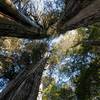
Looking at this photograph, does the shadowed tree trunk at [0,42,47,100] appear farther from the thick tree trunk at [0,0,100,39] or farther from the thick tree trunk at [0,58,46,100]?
the thick tree trunk at [0,0,100,39]

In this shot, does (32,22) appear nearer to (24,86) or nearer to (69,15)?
(69,15)

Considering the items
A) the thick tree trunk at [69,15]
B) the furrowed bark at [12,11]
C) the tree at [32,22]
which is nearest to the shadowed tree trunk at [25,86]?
the tree at [32,22]

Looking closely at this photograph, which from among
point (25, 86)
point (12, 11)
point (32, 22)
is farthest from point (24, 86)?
point (12, 11)

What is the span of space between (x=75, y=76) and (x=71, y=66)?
22 cm

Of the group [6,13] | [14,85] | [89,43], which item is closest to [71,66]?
[89,43]

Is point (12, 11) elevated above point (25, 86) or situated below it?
above

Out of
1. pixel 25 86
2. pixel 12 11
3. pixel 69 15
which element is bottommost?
pixel 25 86

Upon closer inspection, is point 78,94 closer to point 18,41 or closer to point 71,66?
point 71,66

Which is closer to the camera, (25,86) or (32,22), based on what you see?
(32,22)

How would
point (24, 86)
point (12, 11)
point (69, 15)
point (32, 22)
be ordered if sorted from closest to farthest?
1. point (12, 11)
2. point (69, 15)
3. point (32, 22)
4. point (24, 86)

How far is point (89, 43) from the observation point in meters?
4.82

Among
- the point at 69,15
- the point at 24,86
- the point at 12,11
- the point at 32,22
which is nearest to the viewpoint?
the point at 12,11

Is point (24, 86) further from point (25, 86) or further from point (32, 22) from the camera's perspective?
point (32, 22)

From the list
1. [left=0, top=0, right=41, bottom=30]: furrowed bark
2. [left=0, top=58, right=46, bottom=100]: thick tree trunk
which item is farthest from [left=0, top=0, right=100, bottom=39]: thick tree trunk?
[left=0, top=58, right=46, bottom=100]: thick tree trunk
